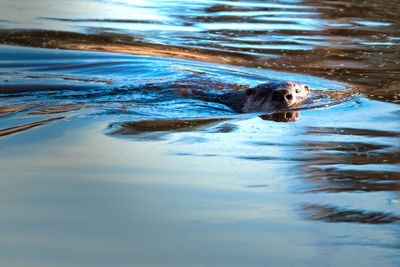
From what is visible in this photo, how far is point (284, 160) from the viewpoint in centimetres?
407

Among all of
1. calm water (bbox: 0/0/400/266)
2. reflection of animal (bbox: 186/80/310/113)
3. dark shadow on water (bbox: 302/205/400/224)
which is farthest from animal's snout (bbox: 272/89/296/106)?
dark shadow on water (bbox: 302/205/400/224)

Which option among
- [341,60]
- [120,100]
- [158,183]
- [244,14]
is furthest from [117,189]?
[244,14]

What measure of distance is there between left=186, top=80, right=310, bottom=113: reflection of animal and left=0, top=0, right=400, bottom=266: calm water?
153 mm

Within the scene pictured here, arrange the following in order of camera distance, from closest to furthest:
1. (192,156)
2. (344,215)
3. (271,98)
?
(344,215) → (192,156) → (271,98)

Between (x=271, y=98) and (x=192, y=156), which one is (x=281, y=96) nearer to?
(x=271, y=98)

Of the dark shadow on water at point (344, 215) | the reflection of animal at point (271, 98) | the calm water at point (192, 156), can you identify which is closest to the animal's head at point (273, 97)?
the reflection of animal at point (271, 98)

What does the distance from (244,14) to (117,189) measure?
9085mm

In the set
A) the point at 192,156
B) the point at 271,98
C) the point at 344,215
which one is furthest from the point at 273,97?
the point at 344,215

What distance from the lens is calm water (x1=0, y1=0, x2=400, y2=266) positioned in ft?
9.23

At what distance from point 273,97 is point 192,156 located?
1928 mm

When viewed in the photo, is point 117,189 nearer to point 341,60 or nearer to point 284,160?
point 284,160

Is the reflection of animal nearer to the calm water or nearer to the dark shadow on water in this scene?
the calm water

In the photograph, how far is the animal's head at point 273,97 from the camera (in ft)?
19.0

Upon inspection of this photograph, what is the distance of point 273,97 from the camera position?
5805mm
